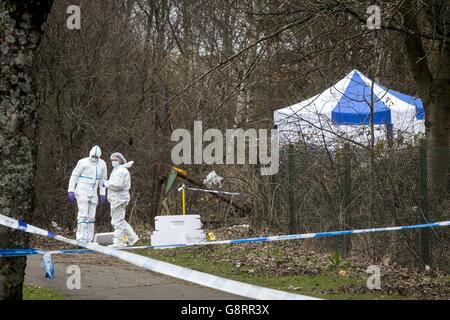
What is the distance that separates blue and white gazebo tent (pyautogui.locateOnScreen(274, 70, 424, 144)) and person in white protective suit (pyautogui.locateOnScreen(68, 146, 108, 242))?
13.0 ft

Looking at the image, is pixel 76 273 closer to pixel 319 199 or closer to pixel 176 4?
pixel 319 199

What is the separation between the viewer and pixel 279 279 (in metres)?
11.7

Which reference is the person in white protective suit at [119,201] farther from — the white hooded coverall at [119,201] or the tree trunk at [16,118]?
the tree trunk at [16,118]

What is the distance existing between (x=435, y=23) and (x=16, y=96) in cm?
719

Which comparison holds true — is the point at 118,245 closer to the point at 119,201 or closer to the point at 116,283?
the point at 119,201

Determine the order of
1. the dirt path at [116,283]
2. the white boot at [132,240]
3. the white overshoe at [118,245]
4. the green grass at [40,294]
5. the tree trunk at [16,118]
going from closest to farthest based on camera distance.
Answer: the tree trunk at [16,118] → the green grass at [40,294] → the dirt path at [116,283] → the white overshoe at [118,245] → the white boot at [132,240]

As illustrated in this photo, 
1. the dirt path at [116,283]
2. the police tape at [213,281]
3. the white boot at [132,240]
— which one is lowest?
the dirt path at [116,283]

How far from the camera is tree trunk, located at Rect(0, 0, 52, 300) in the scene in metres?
8.27

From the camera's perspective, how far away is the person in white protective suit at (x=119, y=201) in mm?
16469

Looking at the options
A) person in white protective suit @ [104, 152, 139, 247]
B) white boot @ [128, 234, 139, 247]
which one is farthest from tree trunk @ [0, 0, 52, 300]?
white boot @ [128, 234, 139, 247]

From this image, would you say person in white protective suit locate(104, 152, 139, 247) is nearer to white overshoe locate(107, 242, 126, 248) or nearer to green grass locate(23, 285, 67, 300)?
white overshoe locate(107, 242, 126, 248)

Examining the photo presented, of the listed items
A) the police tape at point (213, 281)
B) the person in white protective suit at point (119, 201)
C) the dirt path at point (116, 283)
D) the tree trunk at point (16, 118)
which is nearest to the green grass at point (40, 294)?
the dirt path at point (116, 283)

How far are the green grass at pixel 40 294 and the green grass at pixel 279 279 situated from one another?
2918 mm
